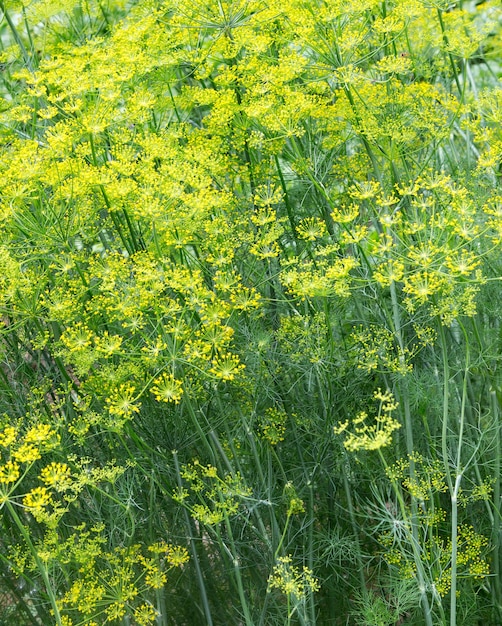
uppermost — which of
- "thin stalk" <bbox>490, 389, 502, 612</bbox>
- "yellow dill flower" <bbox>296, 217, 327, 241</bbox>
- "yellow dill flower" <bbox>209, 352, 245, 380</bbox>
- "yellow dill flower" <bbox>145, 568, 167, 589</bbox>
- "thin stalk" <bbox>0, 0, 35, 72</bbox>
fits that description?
"thin stalk" <bbox>0, 0, 35, 72</bbox>

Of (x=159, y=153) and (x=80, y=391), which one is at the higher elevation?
(x=159, y=153)

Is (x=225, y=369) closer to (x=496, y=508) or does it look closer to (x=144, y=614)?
(x=144, y=614)

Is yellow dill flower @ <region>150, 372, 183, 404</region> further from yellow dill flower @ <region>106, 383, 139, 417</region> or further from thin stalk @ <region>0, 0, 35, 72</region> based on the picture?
thin stalk @ <region>0, 0, 35, 72</region>

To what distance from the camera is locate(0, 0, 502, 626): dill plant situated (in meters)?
3.14

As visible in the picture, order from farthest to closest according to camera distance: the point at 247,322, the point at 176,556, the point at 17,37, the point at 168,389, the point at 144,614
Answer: the point at 17,37 < the point at 247,322 < the point at 176,556 < the point at 144,614 < the point at 168,389

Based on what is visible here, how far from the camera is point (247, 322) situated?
3.60 m

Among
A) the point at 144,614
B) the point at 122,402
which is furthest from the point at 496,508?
the point at 122,402

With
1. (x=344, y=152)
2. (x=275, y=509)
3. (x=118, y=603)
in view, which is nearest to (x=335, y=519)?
(x=275, y=509)

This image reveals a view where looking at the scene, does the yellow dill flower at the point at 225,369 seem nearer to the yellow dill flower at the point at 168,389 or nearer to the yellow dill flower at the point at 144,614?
the yellow dill flower at the point at 168,389

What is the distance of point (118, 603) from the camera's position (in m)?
3.33

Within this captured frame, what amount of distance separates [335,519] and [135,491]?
3.15 ft

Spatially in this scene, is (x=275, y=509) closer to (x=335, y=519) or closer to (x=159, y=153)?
(x=335, y=519)

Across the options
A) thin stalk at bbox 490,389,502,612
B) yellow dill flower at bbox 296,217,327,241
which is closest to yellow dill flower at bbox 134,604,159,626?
thin stalk at bbox 490,389,502,612

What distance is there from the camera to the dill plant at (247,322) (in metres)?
Result: 3.14
